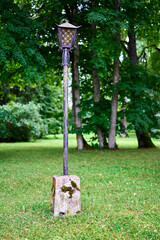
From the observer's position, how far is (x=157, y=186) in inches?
276

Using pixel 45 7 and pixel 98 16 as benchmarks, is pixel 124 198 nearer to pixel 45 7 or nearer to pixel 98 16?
pixel 98 16

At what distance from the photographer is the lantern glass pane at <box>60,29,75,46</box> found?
5.44m

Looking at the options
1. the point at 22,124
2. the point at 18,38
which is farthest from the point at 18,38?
the point at 22,124

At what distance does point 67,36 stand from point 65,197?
10.2 ft

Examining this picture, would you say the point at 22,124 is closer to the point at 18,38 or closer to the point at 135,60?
the point at 135,60

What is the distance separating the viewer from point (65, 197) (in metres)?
4.90

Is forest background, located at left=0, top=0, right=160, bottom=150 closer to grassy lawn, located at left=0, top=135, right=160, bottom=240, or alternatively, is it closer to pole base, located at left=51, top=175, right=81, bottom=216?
grassy lawn, located at left=0, top=135, right=160, bottom=240

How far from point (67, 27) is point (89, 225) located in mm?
3655

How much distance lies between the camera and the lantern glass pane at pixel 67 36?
5.44 meters

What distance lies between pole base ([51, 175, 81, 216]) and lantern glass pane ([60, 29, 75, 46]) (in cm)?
266

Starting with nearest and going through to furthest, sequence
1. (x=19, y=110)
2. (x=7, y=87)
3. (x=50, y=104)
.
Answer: (x=19, y=110)
(x=7, y=87)
(x=50, y=104)

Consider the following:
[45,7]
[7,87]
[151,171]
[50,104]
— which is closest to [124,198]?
[151,171]

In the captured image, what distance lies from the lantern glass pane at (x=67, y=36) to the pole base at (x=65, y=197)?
2661 millimetres

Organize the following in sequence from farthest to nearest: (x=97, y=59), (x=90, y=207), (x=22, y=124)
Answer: (x=22, y=124)
(x=97, y=59)
(x=90, y=207)
